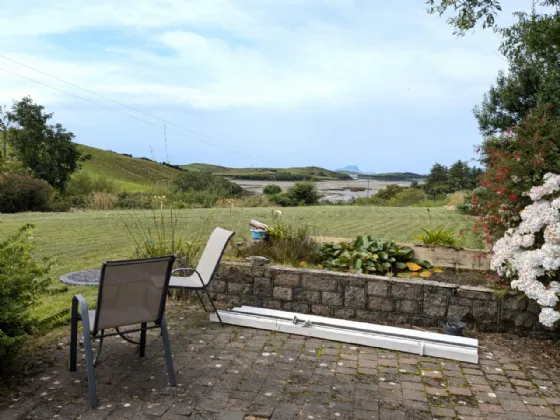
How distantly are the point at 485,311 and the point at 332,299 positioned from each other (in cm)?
141

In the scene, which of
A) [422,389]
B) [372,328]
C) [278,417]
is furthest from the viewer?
[372,328]

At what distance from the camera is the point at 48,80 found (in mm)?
26188

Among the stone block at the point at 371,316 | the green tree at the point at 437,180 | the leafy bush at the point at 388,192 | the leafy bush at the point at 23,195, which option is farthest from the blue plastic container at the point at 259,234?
the green tree at the point at 437,180

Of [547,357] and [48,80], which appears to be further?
[48,80]

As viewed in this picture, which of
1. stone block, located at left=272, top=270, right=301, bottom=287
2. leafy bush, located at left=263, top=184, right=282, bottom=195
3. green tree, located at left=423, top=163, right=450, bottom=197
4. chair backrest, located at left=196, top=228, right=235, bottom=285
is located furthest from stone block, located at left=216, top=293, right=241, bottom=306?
green tree, located at left=423, top=163, right=450, bottom=197

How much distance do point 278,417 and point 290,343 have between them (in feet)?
4.29

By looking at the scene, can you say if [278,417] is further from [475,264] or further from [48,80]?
[48,80]

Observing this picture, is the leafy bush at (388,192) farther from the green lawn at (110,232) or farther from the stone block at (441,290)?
the stone block at (441,290)

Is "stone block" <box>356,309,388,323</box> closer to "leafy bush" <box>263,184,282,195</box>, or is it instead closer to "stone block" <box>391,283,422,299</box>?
"stone block" <box>391,283,422,299</box>

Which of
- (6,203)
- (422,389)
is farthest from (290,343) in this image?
(6,203)

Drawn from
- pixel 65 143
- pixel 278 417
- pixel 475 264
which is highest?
pixel 65 143

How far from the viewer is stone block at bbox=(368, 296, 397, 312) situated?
468 centimetres

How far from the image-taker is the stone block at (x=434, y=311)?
456 cm

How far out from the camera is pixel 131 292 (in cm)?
309
